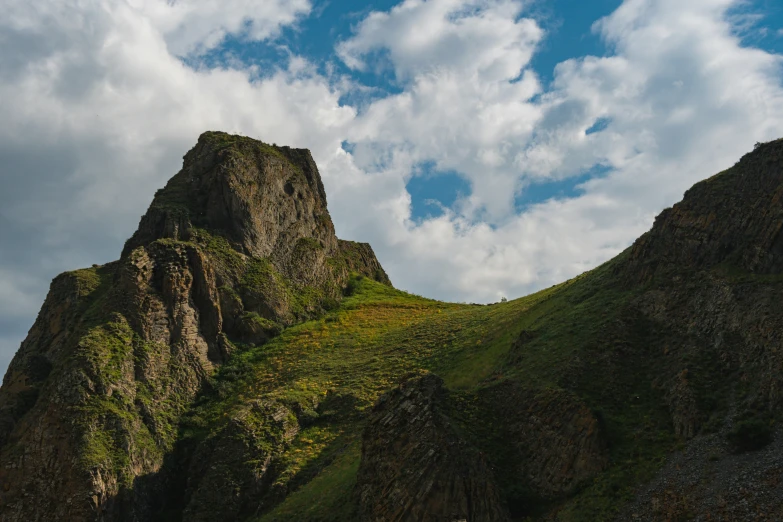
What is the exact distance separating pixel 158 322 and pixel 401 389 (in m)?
36.6

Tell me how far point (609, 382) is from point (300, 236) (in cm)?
6564

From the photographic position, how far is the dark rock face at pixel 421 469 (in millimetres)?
39750

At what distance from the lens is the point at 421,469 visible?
1635 inches

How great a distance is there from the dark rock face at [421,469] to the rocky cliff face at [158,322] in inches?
682

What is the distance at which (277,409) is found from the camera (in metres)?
63.5

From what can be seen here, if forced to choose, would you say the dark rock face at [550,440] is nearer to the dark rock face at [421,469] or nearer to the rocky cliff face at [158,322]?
the dark rock face at [421,469]

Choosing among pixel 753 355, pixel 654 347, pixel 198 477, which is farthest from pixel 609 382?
pixel 198 477

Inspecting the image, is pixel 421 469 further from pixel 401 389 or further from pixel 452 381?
pixel 452 381

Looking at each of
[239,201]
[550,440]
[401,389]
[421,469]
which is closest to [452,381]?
[401,389]

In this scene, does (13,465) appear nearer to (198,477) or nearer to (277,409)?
(198,477)

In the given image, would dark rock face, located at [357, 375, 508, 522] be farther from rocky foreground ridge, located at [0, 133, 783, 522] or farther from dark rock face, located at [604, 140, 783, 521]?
dark rock face, located at [604, 140, 783, 521]

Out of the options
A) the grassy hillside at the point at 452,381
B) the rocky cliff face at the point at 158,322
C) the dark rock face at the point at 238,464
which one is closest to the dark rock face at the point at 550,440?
the grassy hillside at the point at 452,381

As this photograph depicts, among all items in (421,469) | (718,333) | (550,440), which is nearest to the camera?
(421,469)

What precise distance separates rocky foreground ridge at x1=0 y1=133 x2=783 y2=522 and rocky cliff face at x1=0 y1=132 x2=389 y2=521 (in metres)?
0.25
